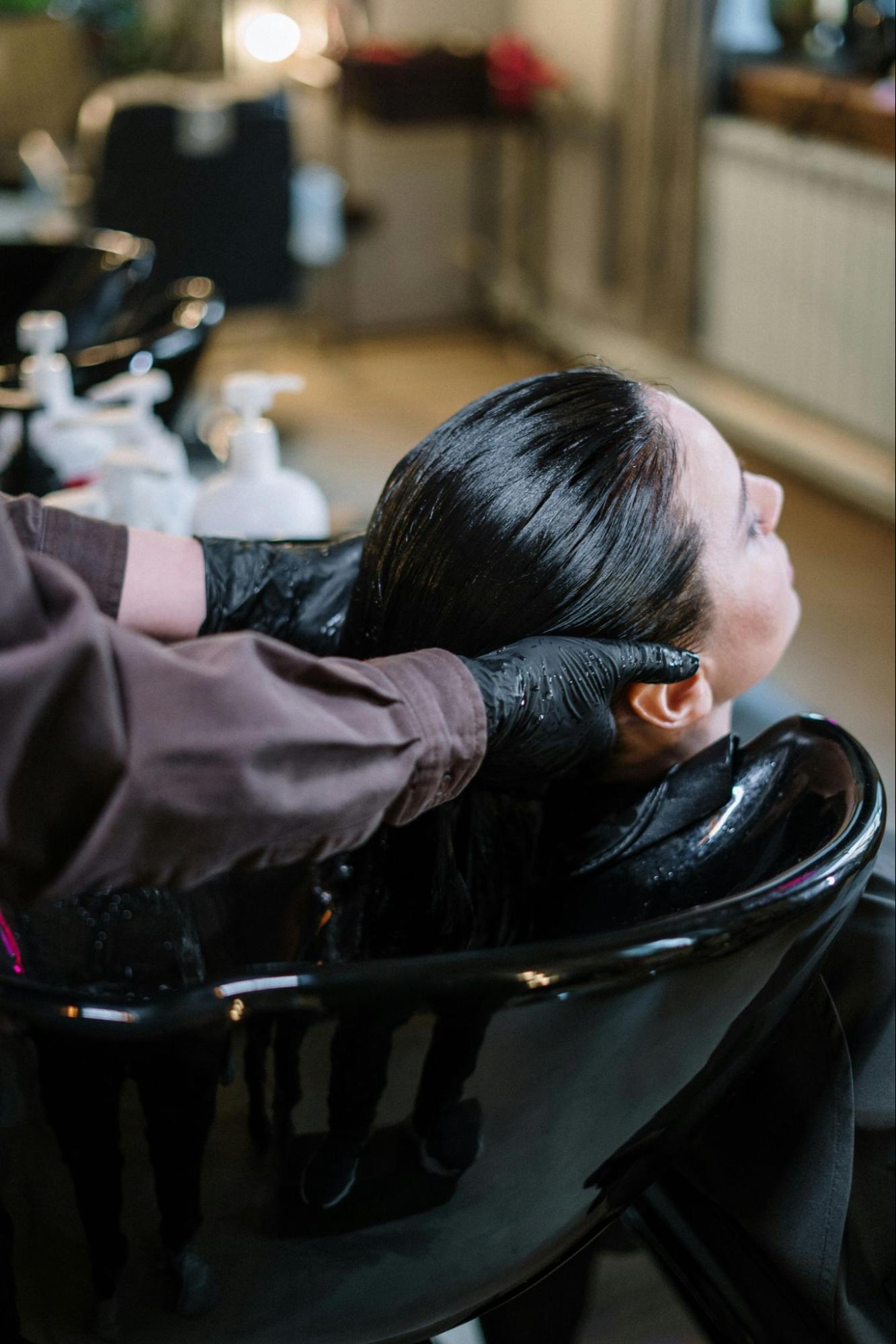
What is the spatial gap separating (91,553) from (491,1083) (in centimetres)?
48

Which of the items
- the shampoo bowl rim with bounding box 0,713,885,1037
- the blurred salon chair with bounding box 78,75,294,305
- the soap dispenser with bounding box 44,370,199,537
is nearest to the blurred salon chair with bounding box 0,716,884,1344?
→ the shampoo bowl rim with bounding box 0,713,885,1037

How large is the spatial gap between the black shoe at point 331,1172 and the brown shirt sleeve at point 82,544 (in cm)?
43

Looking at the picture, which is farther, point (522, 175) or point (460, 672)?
point (522, 175)

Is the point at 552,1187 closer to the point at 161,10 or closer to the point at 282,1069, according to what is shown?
the point at 282,1069

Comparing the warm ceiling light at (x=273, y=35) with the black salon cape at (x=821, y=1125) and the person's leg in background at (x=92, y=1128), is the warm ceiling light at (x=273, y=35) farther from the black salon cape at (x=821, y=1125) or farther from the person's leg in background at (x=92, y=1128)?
the person's leg in background at (x=92, y=1128)

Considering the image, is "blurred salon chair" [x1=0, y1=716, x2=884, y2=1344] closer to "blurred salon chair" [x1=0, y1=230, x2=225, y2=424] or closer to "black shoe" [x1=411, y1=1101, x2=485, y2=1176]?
"black shoe" [x1=411, y1=1101, x2=485, y2=1176]

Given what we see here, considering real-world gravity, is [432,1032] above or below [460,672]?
below

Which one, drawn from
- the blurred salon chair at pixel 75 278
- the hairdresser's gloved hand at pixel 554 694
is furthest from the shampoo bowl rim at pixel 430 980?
the blurred salon chair at pixel 75 278

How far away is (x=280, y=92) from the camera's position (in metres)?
3.41

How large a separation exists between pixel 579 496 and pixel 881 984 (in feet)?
1.24

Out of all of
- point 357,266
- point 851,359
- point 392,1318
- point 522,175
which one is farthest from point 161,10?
point 392,1318

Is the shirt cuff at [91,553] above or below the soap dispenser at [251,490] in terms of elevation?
above

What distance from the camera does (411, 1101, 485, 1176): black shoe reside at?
58 centimetres

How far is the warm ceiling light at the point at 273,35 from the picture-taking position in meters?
4.48
